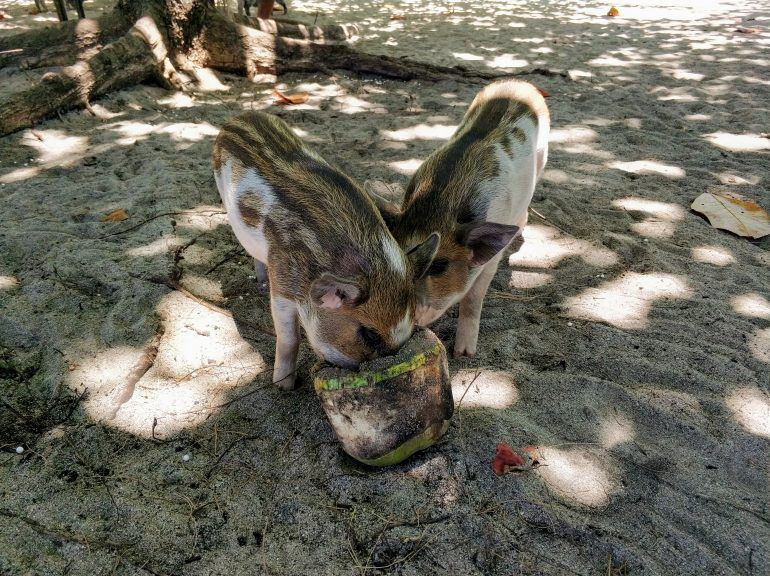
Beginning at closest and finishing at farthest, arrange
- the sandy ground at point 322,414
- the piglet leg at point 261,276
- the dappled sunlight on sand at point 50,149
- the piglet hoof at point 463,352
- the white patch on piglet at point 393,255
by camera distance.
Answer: the sandy ground at point 322,414 → the white patch on piglet at point 393,255 → the piglet hoof at point 463,352 → the piglet leg at point 261,276 → the dappled sunlight on sand at point 50,149

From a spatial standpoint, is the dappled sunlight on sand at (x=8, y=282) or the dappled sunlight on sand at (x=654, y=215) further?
the dappled sunlight on sand at (x=654, y=215)

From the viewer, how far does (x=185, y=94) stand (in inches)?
272

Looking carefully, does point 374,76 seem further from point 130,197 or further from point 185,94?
point 130,197

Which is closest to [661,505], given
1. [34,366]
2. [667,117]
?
[34,366]

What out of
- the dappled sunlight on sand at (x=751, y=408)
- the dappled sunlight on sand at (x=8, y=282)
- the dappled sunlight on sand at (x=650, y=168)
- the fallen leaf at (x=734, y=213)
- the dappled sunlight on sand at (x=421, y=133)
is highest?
the dappled sunlight on sand at (x=421, y=133)

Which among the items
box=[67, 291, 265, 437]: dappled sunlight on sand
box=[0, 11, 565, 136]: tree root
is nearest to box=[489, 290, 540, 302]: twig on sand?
box=[67, 291, 265, 437]: dappled sunlight on sand

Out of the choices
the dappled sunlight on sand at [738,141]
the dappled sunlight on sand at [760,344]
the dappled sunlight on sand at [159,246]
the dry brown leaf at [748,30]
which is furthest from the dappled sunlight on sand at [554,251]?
the dry brown leaf at [748,30]

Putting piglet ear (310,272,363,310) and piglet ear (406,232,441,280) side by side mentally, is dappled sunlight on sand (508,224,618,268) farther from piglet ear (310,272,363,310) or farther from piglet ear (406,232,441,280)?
piglet ear (310,272,363,310)

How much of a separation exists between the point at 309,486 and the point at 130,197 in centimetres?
318

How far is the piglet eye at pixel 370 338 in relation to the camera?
264 cm

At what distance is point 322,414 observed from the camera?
2.95 meters

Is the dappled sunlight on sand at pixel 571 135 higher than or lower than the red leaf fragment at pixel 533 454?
higher

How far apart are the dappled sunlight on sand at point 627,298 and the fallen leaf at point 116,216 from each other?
→ 11.1 feet

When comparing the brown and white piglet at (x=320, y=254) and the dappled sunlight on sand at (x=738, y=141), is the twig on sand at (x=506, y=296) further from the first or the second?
the dappled sunlight on sand at (x=738, y=141)
